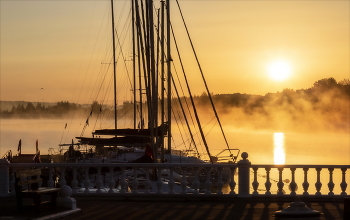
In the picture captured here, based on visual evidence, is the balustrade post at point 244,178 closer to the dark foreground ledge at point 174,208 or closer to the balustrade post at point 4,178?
the dark foreground ledge at point 174,208

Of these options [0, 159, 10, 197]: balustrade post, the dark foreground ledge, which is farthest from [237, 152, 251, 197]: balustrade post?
[0, 159, 10, 197]: balustrade post

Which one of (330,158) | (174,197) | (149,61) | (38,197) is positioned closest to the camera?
(38,197)

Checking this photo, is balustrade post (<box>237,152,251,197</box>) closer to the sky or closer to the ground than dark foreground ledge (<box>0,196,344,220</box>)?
closer to the sky

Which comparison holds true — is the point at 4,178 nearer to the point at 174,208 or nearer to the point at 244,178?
the point at 174,208

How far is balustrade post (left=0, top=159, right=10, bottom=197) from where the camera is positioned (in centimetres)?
1947

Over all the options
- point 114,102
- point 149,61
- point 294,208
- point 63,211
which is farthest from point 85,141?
point 294,208

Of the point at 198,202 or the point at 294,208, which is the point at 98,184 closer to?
the point at 198,202

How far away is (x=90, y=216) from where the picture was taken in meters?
16.2

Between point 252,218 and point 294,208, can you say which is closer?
point 294,208

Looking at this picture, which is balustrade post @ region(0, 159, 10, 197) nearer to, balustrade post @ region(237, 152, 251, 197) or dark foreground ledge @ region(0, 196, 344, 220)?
dark foreground ledge @ region(0, 196, 344, 220)

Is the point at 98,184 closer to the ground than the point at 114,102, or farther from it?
closer to the ground

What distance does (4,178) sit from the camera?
768 inches

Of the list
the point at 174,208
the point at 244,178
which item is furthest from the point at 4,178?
the point at 244,178

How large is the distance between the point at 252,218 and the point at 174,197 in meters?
3.68
